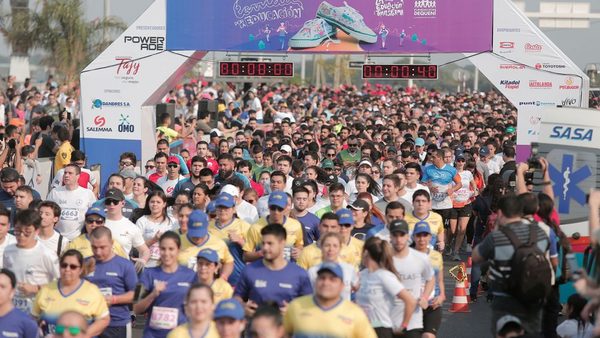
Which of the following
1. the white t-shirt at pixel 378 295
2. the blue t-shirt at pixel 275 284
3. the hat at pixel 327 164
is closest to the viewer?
the blue t-shirt at pixel 275 284

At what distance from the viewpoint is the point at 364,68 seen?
2416 centimetres

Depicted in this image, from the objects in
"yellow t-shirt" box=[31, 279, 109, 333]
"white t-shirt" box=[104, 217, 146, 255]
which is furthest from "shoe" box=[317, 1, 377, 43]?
"yellow t-shirt" box=[31, 279, 109, 333]

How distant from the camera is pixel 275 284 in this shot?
10305mm

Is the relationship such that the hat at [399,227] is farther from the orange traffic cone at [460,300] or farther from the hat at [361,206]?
the orange traffic cone at [460,300]

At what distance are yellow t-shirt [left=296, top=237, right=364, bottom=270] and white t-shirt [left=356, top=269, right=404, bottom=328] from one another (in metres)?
0.83

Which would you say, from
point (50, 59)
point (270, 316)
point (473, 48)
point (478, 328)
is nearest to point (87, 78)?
point (473, 48)

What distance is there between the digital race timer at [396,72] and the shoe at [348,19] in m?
1.22

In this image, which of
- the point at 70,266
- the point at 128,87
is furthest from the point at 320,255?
the point at 128,87

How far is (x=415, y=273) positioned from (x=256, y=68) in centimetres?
1319

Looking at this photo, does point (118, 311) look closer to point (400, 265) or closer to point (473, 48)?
point (400, 265)

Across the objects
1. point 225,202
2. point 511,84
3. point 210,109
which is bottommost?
point 210,109

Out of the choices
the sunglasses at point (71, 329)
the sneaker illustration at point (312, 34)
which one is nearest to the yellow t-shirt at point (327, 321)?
the sunglasses at point (71, 329)

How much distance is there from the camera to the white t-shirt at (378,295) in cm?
1037

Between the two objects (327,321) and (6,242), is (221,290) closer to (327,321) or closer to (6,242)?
(327,321)
